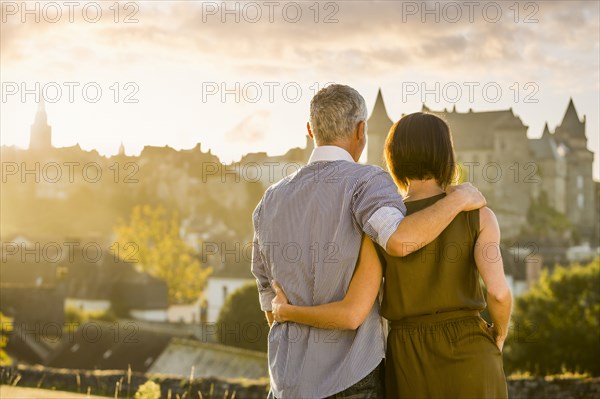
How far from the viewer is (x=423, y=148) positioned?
12.4 ft

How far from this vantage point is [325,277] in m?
3.73

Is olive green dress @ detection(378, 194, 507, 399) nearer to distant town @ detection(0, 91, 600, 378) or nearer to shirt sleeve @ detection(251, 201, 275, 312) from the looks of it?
shirt sleeve @ detection(251, 201, 275, 312)

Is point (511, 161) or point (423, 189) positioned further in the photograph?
point (511, 161)

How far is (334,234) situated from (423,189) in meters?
0.47

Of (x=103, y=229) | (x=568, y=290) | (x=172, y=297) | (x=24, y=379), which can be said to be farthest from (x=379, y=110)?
(x=24, y=379)

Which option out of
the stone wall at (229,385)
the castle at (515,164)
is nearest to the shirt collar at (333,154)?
the stone wall at (229,385)

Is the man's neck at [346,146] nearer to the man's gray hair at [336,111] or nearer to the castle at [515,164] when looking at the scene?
the man's gray hair at [336,111]

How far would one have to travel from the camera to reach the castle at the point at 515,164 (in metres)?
84.2

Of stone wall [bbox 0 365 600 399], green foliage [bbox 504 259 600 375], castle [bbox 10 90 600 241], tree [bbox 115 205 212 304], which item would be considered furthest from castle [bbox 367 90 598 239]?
stone wall [bbox 0 365 600 399]

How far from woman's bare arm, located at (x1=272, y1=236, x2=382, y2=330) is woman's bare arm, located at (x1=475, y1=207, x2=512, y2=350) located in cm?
44

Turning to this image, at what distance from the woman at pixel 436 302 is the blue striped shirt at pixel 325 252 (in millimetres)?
78

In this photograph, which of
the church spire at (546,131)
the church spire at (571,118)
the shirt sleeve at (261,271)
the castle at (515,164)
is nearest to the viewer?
the shirt sleeve at (261,271)

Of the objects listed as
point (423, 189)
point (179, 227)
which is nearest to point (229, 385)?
point (423, 189)

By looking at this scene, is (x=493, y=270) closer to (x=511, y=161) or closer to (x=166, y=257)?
(x=166, y=257)
